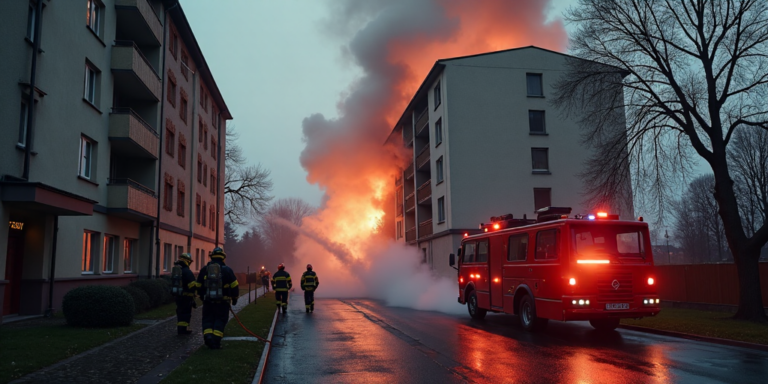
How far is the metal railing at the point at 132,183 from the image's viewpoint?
64.4ft

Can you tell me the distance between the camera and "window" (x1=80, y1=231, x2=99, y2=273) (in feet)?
58.2

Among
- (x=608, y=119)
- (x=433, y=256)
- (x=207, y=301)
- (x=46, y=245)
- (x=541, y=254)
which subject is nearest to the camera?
(x=207, y=301)

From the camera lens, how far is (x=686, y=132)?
54.7ft

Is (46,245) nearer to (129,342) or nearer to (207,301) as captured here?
(129,342)

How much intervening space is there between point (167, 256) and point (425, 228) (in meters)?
16.2

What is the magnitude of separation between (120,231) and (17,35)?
29.5 feet

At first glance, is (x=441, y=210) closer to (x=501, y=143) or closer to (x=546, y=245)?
(x=501, y=143)

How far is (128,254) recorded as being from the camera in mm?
22016

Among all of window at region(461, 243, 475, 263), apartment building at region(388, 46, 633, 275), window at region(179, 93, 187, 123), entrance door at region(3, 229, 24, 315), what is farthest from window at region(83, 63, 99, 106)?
apartment building at region(388, 46, 633, 275)

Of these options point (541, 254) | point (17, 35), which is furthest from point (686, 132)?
point (17, 35)

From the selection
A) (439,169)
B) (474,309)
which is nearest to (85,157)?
(474,309)

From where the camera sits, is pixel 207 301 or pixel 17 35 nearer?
pixel 207 301

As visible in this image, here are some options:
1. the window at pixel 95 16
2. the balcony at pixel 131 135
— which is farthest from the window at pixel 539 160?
the window at pixel 95 16

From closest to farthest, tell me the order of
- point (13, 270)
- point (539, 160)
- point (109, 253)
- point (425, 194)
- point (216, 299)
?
point (216, 299) → point (13, 270) → point (109, 253) → point (539, 160) → point (425, 194)
